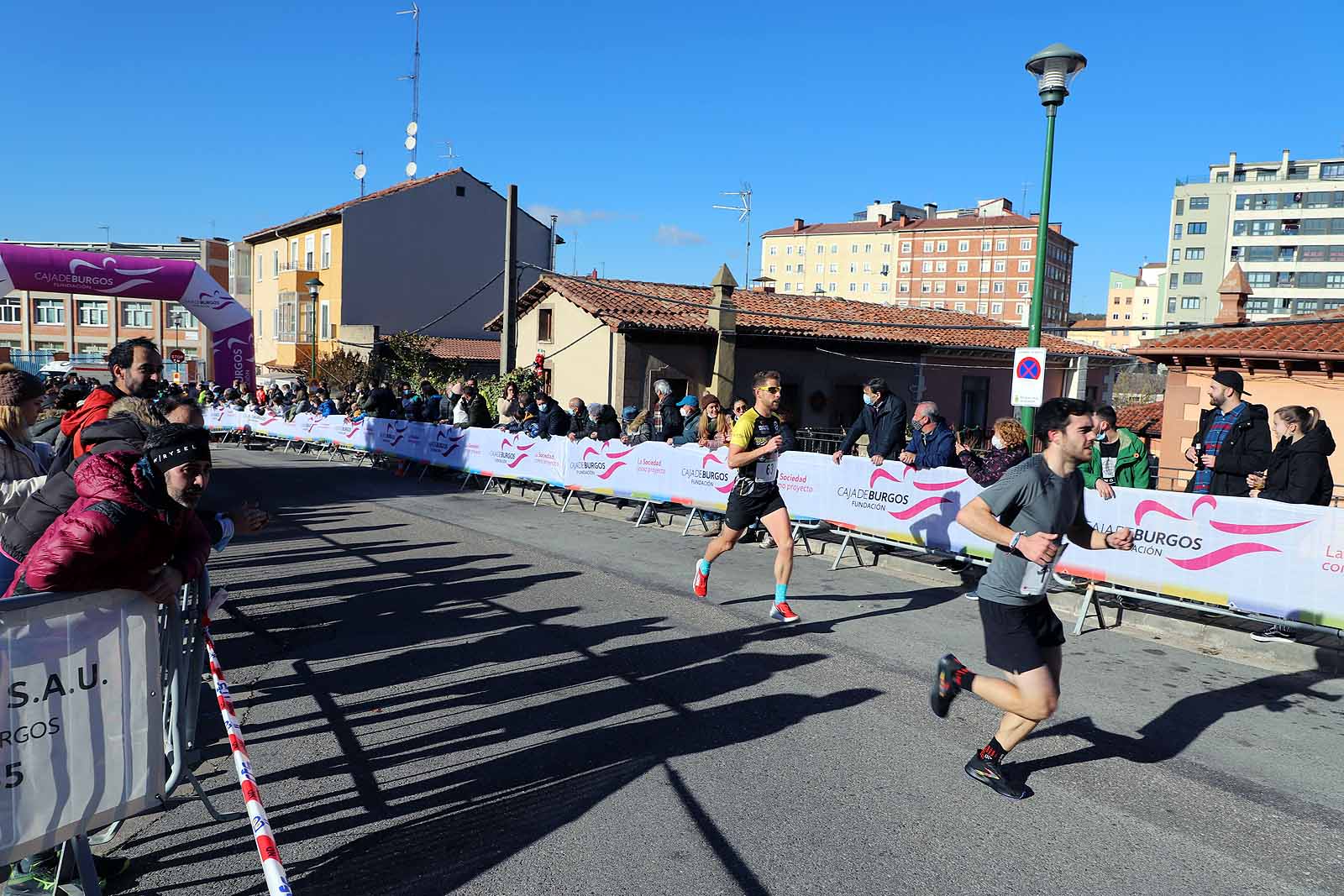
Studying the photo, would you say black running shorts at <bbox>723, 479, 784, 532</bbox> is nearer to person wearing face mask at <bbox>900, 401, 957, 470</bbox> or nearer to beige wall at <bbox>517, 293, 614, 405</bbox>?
person wearing face mask at <bbox>900, 401, 957, 470</bbox>

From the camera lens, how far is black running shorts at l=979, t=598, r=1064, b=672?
423 centimetres

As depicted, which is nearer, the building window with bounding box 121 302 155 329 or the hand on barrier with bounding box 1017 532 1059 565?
the hand on barrier with bounding box 1017 532 1059 565

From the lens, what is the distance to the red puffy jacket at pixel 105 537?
3047 millimetres

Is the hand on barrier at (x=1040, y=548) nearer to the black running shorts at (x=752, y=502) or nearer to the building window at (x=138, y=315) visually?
the black running shorts at (x=752, y=502)

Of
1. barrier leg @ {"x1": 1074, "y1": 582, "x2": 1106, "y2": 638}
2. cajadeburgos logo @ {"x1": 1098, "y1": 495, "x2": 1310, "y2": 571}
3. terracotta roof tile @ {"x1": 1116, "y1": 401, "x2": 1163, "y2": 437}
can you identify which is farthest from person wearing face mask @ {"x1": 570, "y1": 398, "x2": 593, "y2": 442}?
terracotta roof tile @ {"x1": 1116, "y1": 401, "x2": 1163, "y2": 437}

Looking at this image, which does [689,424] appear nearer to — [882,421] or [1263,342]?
[882,421]

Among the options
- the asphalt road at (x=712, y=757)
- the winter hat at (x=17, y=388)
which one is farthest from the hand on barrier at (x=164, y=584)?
the winter hat at (x=17, y=388)

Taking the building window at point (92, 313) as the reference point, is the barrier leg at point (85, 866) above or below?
below

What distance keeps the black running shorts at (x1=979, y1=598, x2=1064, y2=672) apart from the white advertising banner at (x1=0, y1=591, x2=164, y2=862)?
137 inches

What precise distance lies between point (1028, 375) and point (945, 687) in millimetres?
6996

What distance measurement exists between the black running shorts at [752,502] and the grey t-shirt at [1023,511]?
3193 mm

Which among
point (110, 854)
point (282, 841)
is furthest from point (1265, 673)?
point (110, 854)

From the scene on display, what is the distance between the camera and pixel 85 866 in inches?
123

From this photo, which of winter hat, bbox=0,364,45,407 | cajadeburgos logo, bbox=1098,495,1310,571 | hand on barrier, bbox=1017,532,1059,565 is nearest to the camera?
hand on barrier, bbox=1017,532,1059,565
